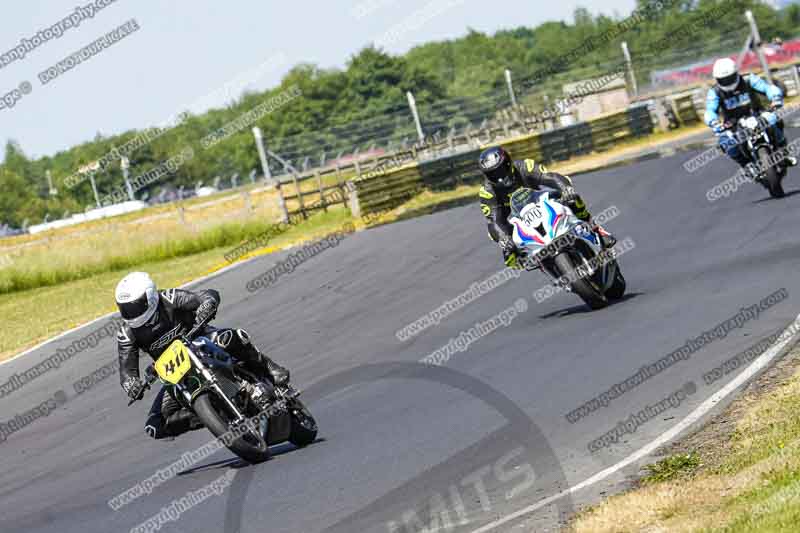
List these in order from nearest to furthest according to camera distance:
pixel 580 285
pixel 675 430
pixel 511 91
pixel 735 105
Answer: pixel 675 430 → pixel 580 285 → pixel 735 105 → pixel 511 91

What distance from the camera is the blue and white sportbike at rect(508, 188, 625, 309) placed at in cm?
1234

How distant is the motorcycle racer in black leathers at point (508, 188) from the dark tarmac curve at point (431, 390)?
961 mm

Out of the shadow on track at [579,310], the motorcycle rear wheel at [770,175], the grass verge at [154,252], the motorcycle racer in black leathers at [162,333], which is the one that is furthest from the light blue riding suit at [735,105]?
the grass verge at [154,252]

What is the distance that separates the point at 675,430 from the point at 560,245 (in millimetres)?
4789

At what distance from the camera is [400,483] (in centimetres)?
761

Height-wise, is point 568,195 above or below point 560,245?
above

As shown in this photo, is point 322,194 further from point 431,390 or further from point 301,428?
point 301,428

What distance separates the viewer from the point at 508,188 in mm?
12828

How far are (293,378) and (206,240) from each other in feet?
66.4

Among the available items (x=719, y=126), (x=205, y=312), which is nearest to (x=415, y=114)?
(x=719, y=126)

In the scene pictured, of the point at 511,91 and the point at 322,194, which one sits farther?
the point at 511,91

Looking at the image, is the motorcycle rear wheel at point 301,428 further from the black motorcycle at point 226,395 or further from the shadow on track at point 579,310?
the shadow on track at point 579,310

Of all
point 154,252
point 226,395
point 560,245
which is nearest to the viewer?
point 226,395

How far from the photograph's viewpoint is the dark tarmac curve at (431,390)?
7531 millimetres
